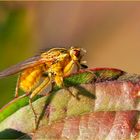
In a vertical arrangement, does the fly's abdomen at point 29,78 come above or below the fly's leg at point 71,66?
below

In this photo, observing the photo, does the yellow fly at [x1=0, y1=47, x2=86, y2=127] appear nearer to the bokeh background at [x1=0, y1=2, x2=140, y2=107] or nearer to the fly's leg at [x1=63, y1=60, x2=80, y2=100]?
the fly's leg at [x1=63, y1=60, x2=80, y2=100]

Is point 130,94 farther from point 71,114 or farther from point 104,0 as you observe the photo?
point 104,0

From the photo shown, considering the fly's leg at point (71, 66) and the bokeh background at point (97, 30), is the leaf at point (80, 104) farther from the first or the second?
the bokeh background at point (97, 30)

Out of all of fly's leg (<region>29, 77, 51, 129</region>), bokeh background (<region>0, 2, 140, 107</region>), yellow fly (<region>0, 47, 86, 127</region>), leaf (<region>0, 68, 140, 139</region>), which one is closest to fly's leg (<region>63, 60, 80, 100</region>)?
yellow fly (<region>0, 47, 86, 127</region>)

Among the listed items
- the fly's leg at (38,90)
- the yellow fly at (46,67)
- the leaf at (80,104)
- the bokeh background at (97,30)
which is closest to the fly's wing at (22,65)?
the yellow fly at (46,67)

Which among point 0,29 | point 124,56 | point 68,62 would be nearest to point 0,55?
point 0,29

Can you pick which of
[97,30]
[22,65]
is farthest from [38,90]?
[97,30]

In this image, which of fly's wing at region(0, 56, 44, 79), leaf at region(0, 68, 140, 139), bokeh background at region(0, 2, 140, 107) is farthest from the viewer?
bokeh background at region(0, 2, 140, 107)
